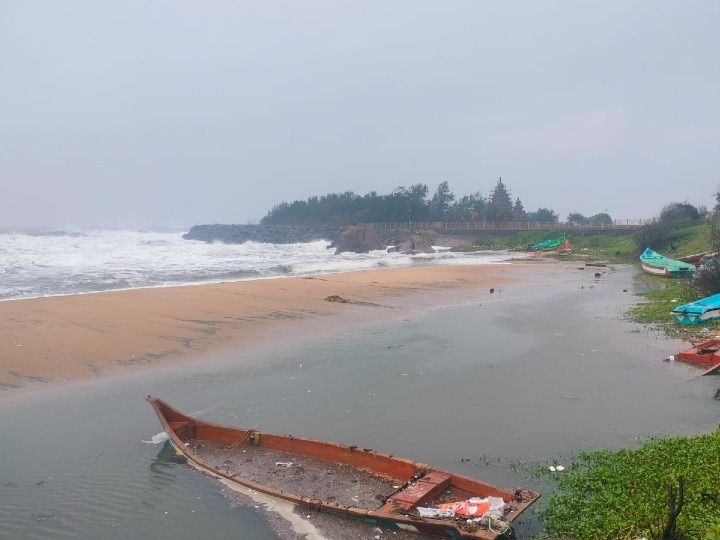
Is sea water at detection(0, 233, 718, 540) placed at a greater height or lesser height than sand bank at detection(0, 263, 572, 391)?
lesser

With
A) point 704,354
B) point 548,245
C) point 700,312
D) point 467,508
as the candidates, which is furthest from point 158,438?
point 548,245

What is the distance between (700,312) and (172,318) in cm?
1507

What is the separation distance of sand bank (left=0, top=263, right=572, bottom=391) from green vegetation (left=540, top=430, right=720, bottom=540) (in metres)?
9.54

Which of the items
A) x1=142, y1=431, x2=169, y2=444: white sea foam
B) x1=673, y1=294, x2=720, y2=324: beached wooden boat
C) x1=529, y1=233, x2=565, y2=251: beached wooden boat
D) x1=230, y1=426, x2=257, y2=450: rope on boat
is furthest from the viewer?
x1=529, y1=233, x2=565, y2=251: beached wooden boat

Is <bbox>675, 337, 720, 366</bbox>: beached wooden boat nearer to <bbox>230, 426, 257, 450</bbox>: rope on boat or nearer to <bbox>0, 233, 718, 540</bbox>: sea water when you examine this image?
<bbox>0, 233, 718, 540</bbox>: sea water

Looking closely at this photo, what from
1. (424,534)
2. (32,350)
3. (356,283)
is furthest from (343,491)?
(356,283)

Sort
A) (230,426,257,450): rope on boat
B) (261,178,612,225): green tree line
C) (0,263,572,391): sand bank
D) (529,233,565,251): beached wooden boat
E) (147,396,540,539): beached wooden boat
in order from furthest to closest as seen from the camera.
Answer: (261,178,612,225): green tree line
(529,233,565,251): beached wooden boat
(0,263,572,391): sand bank
(230,426,257,450): rope on boat
(147,396,540,539): beached wooden boat

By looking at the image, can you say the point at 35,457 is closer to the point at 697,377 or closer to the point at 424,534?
the point at 424,534

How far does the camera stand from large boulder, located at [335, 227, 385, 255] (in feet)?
204

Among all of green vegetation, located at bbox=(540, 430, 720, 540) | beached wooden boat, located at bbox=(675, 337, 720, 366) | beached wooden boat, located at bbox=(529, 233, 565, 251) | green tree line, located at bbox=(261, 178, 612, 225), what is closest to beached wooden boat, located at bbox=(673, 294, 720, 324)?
beached wooden boat, located at bbox=(675, 337, 720, 366)

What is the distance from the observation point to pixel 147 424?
940 cm

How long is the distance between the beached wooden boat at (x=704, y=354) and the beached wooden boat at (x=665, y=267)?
14.8 metres

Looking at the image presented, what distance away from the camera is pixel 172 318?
1752 centimetres

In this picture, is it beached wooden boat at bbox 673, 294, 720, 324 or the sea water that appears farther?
beached wooden boat at bbox 673, 294, 720, 324
